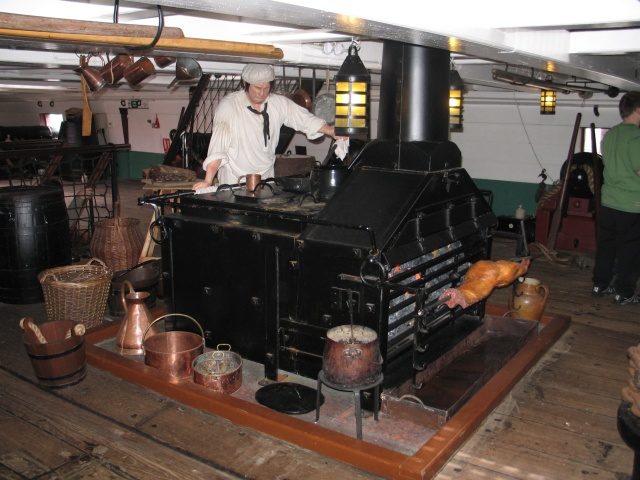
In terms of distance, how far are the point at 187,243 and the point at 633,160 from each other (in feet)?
14.3

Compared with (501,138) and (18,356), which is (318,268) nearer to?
(18,356)

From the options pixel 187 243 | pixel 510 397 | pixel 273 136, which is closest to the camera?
pixel 510 397

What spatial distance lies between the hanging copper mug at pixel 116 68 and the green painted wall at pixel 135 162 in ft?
38.0

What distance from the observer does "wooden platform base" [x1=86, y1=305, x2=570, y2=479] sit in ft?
10.5

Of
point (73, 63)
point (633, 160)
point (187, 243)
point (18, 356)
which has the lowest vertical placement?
point (18, 356)

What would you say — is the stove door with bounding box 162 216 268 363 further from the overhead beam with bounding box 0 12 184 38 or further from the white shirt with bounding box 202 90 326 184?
the overhead beam with bounding box 0 12 184 38

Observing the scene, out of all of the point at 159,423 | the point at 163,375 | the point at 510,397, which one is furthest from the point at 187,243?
the point at 510,397

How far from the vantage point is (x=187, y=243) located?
14.7 feet

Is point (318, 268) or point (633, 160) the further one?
point (633, 160)

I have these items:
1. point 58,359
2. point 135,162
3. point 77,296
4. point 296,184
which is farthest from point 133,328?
point 135,162

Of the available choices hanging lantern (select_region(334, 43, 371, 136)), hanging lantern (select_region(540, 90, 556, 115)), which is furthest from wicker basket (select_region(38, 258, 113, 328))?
hanging lantern (select_region(540, 90, 556, 115))

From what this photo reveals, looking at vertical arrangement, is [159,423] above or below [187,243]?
below

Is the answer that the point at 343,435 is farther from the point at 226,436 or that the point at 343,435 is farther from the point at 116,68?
the point at 116,68

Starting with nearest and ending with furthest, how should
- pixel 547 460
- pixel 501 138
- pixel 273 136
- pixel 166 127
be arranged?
pixel 547 460
pixel 273 136
pixel 501 138
pixel 166 127
